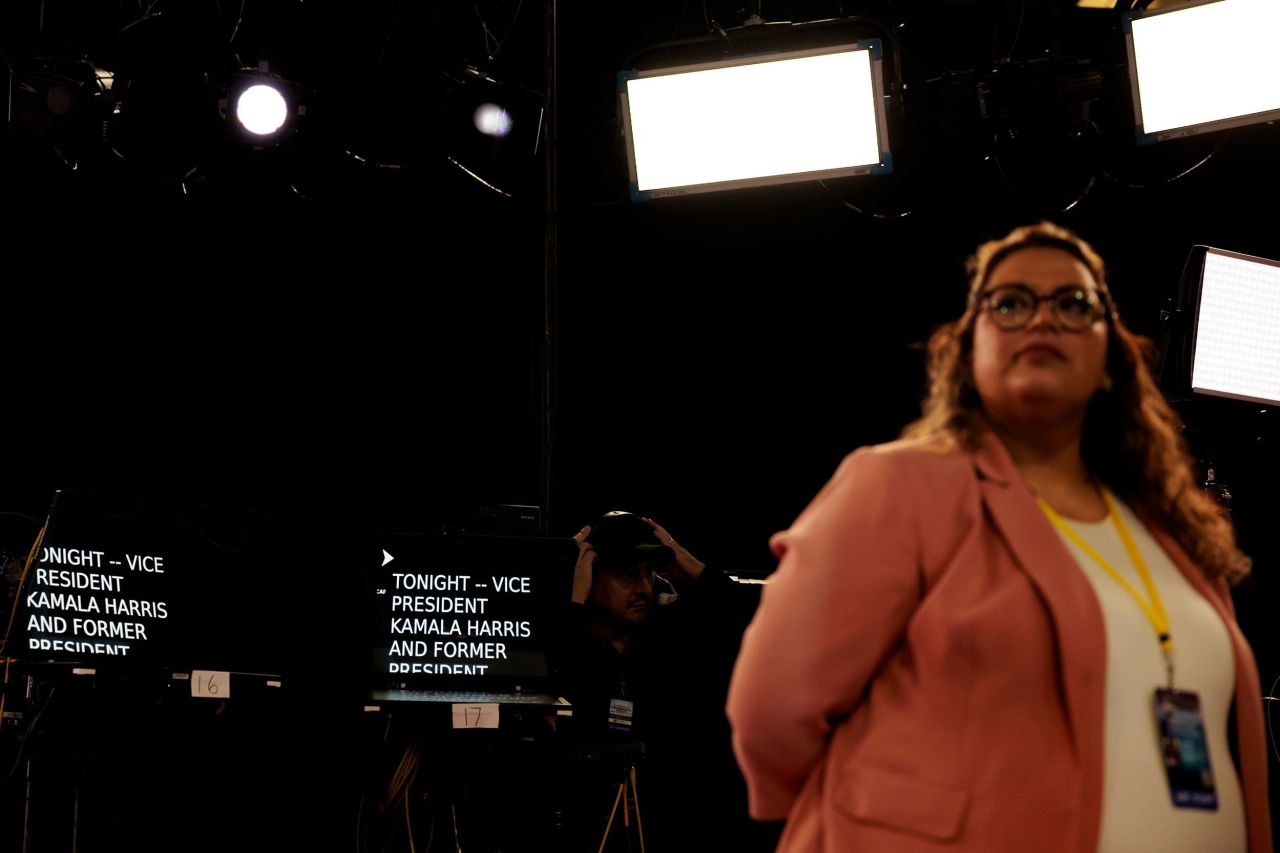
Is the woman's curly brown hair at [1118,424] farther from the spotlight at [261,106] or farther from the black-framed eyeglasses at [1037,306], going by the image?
the spotlight at [261,106]

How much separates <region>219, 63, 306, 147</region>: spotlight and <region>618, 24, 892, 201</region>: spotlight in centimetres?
114

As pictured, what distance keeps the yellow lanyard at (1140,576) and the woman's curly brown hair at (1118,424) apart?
0.36 feet

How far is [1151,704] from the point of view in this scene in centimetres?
141

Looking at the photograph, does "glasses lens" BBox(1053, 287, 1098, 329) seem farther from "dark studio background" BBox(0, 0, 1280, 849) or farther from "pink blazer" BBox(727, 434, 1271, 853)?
"dark studio background" BBox(0, 0, 1280, 849)

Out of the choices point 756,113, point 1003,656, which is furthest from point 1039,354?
point 756,113

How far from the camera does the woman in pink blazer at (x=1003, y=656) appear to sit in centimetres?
135

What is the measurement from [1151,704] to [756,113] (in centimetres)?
321

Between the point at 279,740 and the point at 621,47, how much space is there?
313cm

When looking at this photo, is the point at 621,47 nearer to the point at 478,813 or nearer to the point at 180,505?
the point at 180,505

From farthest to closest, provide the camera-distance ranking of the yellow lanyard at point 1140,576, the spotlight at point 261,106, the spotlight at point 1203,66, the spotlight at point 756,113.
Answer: the spotlight at point 261,106
the spotlight at point 756,113
the spotlight at point 1203,66
the yellow lanyard at point 1140,576

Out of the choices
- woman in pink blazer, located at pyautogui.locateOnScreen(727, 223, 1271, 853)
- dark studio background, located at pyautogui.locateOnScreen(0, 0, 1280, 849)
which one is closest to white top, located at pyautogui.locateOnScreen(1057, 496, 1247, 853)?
woman in pink blazer, located at pyautogui.locateOnScreen(727, 223, 1271, 853)

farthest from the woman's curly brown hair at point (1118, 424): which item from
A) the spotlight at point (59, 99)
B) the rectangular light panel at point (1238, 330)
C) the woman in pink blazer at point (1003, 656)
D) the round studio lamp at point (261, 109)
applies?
the spotlight at point (59, 99)

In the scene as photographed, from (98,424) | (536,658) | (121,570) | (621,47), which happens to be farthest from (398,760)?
(621,47)

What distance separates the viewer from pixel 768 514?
5.82m
